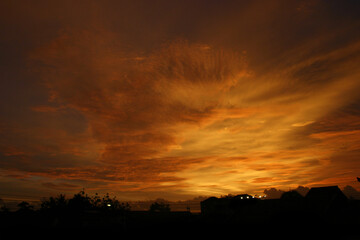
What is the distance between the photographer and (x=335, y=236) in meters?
22.8

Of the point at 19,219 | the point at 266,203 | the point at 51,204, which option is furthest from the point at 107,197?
the point at 266,203

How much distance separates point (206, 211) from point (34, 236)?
2445 inches

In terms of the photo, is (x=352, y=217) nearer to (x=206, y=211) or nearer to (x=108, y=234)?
(x=206, y=211)

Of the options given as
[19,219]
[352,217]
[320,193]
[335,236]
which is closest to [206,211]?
[320,193]

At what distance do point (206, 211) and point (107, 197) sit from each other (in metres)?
53.6

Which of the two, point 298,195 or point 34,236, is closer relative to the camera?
point 34,236

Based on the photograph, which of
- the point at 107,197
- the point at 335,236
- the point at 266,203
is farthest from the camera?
the point at 107,197

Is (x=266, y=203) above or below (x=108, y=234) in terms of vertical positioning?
above

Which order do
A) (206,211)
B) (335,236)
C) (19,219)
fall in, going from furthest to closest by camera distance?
(206,211)
(19,219)
(335,236)

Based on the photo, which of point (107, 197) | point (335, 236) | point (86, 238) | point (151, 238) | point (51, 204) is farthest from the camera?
point (107, 197)

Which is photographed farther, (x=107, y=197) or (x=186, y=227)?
(x=107, y=197)

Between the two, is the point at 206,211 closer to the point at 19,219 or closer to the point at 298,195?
the point at 298,195

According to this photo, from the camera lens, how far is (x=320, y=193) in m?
50.5

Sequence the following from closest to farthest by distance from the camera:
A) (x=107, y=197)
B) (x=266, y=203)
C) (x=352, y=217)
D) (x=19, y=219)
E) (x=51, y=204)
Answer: (x=352, y=217)
(x=19, y=219)
(x=266, y=203)
(x=51, y=204)
(x=107, y=197)
